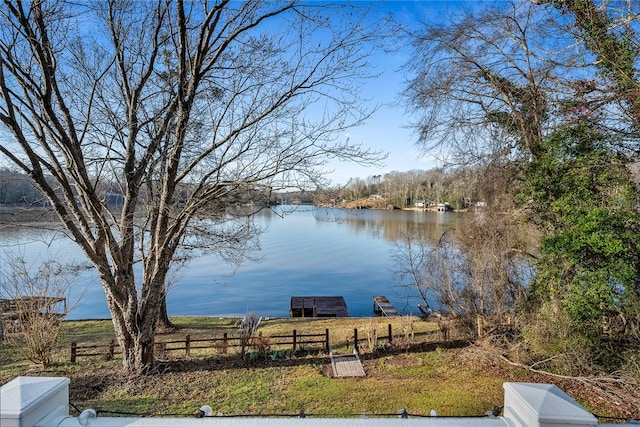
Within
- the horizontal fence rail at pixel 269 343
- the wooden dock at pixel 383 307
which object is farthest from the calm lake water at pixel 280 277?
the horizontal fence rail at pixel 269 343

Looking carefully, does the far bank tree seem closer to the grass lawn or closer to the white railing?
the grass lawn

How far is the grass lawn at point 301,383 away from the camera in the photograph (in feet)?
15.9

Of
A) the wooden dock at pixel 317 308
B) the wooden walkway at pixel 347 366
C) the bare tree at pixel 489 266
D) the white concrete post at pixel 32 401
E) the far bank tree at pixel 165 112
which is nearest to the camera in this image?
the white concrete post at pixel 32 401

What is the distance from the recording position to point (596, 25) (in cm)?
577

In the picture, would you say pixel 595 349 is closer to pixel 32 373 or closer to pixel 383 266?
pixel 32 373

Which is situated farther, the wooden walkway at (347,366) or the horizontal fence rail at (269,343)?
the horizontal fence rail at (269,343)

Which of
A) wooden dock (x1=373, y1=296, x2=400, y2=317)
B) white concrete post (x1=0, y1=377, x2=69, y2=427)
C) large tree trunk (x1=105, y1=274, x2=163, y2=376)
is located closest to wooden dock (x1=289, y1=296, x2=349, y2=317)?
wooden dock (x1=373, y1=296, x2=400, y2=317)

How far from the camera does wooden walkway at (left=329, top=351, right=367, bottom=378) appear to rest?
20.6ft

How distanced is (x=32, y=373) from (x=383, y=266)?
2049cm

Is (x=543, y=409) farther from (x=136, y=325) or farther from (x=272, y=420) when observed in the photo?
(x=136, y=325)

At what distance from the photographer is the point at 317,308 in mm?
16375

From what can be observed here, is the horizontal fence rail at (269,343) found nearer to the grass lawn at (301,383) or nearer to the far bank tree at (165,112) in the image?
the grass lawn at (301,383)

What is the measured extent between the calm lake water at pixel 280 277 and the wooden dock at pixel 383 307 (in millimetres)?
406

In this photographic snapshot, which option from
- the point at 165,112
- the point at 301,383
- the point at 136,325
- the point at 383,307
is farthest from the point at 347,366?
the point at 383,307
